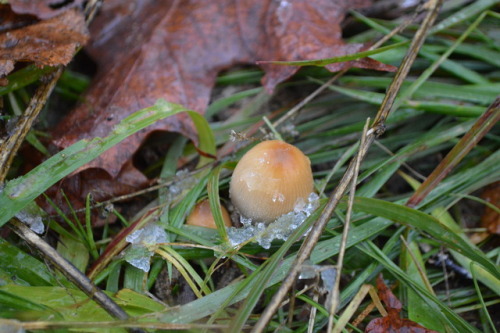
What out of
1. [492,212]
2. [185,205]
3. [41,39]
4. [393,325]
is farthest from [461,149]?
[41,39]

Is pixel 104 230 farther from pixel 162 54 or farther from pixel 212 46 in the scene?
pixel 212 46

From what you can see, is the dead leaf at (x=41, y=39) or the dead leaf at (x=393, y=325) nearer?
the dead leaf at (x=393, y=325)

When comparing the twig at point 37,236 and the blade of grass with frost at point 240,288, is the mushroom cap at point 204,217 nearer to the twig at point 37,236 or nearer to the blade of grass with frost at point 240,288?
the blade of grass with frost at point 240,288

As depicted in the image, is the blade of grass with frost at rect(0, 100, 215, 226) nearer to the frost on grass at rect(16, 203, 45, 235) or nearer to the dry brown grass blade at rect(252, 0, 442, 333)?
the frost on grass at rect(16, 203, 45, 235)

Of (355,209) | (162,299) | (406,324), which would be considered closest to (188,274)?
(162,299)

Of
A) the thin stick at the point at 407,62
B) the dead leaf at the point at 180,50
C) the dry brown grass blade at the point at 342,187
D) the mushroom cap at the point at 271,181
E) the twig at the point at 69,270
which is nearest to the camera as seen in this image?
the dry brown grass blade at the point at 342,187

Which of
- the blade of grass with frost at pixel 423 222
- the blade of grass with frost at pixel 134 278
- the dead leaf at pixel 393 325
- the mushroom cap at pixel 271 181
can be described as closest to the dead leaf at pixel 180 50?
the blade of grass with frost at pixel 134 278
